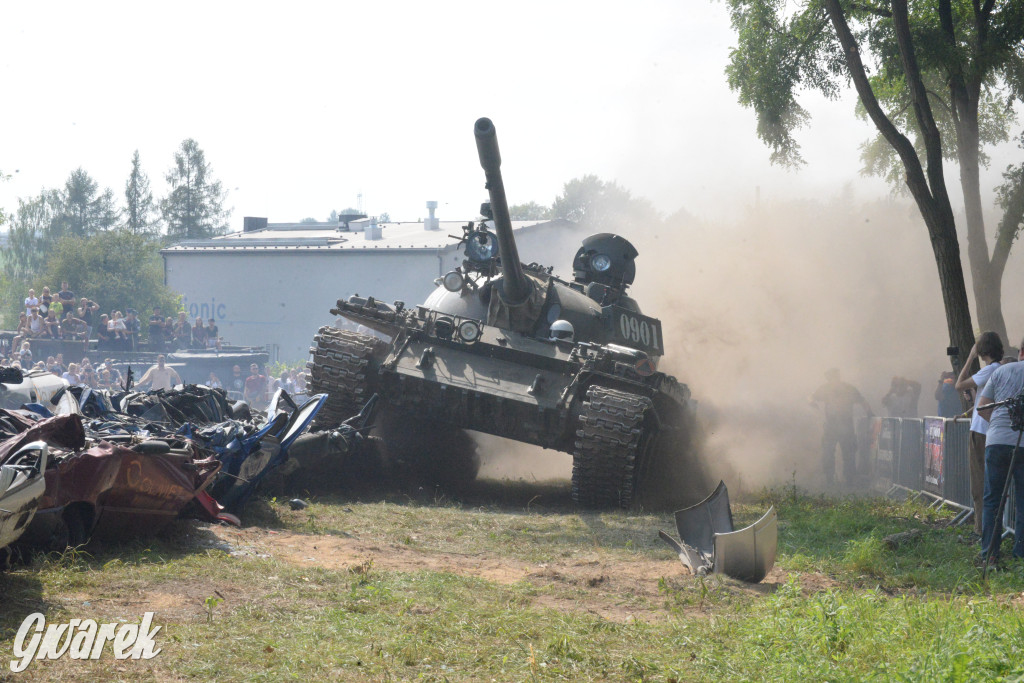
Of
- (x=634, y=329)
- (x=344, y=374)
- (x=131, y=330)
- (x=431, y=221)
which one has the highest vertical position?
(x=431, y=221)

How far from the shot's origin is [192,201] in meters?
75.4

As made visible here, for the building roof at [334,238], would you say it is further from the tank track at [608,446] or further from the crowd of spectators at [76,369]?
the tank track at [608,446]

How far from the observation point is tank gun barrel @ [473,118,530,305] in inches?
Result: 491

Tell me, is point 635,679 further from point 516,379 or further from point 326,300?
point 326,300

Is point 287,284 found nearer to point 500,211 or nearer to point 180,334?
point 180,334

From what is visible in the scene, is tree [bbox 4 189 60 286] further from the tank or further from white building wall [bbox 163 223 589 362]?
the tank

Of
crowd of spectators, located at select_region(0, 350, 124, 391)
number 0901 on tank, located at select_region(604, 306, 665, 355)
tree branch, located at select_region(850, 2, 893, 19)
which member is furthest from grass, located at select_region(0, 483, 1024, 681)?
crowd of spectators, located at select_region(0, 350, 124, 391)

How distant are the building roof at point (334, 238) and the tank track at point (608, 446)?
24848mm

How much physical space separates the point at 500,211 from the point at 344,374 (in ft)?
8.70

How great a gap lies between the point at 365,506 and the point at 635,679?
622cm

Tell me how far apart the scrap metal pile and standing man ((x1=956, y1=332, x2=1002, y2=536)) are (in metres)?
5.62

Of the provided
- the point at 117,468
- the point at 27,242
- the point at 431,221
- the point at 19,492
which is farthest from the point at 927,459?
the point at 27,242

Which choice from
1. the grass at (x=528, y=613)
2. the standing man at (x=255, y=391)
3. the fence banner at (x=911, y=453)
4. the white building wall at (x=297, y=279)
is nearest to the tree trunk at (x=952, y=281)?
the grass at (x=528, y=613)

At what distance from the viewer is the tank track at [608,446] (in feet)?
37.2
